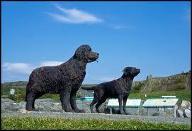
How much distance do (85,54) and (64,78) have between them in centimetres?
115

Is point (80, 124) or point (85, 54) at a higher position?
point (85, 54)

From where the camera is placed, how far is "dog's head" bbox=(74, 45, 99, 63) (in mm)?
16641

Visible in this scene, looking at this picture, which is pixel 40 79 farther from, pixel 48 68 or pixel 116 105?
pixel 116 105

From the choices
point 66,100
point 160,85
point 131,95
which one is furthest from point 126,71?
point 160,85

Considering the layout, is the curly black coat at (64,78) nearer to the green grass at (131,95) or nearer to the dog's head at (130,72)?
the dog's head at (130,72)

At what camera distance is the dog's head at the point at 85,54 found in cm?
1664

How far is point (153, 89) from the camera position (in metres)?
38.2

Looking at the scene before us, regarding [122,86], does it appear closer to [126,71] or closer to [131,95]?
[126,71]

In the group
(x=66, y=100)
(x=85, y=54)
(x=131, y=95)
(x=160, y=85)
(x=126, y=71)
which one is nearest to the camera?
(x=66, y=100)

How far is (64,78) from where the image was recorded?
1625cm

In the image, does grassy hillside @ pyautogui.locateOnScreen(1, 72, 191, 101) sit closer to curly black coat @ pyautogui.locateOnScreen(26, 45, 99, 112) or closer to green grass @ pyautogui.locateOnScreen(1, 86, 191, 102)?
green grass @ pyautogui.locateOnScreen(1, 86, 191, 102)

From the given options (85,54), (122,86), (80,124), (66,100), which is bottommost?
(80,124)

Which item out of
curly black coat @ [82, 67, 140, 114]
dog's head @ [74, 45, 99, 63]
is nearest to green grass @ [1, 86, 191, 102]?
curly black coat @ [82, 67, 140, 114]

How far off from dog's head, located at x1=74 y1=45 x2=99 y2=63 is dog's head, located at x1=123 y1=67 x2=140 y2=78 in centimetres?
131
